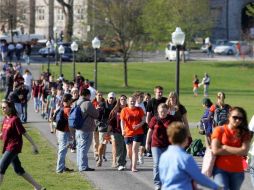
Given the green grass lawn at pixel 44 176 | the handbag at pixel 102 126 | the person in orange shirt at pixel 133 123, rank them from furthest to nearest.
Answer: the handbag at pixel 102 126 < the person in orange shirt at pixel 133 123 < the green grass lawn at pixel 44 176

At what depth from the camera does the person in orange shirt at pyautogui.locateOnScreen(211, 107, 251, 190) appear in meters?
11.1

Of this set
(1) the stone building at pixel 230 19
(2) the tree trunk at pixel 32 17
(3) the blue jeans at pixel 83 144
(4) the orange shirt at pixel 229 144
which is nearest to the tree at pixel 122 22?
(2) the tree trunk at pixel 32 17

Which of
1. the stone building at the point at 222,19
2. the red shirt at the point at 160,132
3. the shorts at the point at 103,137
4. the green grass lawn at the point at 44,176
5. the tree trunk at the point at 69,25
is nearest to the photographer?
the red shirt at the point at 160,132

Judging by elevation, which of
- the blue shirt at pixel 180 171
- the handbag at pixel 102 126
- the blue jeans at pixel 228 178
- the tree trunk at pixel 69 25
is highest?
the tree trunk at pixel 69 25

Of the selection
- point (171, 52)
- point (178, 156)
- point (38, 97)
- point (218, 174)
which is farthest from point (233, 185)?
point (171, 52)

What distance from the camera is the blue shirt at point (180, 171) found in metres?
9.40

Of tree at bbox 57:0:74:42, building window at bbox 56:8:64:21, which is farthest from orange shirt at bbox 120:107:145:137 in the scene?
building window at bbox 56:8:64:21

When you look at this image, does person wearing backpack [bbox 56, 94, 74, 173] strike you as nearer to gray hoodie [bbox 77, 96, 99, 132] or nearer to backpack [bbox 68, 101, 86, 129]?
backpack [bbox 68, 101, 86, 129]

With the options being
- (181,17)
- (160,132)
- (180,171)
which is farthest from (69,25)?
(180,171)

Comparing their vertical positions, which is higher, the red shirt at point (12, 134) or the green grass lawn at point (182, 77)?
the red shirt at point (12, 134)

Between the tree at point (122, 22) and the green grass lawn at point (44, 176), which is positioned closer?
the green grass lawn at point (44, 176)

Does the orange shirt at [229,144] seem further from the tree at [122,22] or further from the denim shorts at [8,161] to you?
the tree at [122,22]

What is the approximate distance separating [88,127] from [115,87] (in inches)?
1476

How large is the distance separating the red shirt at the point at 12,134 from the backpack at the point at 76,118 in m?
3.08
